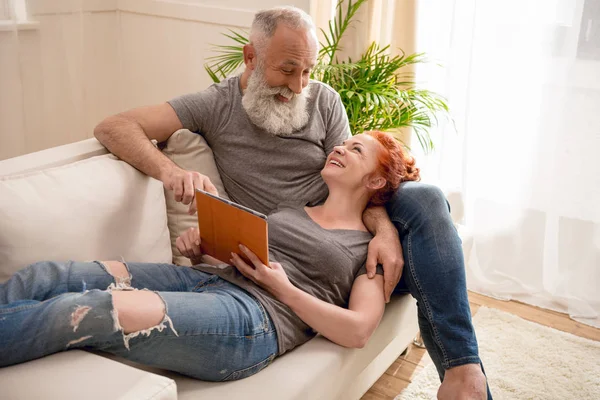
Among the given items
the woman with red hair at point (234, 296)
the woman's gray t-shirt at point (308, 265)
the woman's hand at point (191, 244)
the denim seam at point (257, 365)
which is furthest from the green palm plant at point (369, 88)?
the denim seam at point (257, 365)

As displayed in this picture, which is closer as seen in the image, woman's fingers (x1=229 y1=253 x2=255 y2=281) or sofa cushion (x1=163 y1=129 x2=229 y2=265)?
woman's fingers (x1=229 y1=253 x2=255 y2=281)

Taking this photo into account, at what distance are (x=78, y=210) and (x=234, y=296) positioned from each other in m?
0.49

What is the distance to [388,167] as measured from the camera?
194 cm

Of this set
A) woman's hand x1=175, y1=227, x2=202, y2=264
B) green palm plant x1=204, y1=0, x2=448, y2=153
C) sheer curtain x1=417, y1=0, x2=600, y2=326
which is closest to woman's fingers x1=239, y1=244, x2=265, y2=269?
woman's hand x1=175, y1=227, x2=202, y2=264

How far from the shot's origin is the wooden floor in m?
2.21

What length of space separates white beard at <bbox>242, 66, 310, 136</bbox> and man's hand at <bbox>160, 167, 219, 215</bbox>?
1.10 ft

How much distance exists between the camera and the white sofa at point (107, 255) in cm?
118

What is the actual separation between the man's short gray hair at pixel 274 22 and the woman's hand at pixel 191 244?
2.17ft

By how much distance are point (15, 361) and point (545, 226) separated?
2.27 m

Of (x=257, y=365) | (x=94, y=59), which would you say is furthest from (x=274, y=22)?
(x=94, y=59)

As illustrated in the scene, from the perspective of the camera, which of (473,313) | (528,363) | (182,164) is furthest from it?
(473,313)

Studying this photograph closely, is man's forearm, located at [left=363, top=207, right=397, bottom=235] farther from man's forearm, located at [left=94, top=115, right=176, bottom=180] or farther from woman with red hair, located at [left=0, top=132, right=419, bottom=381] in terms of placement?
man's forearm, located at [left=94, top=115, right=176, bottom=180]

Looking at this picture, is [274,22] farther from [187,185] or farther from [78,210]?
[78,210]

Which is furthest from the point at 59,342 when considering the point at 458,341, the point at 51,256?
the point at 458,341
